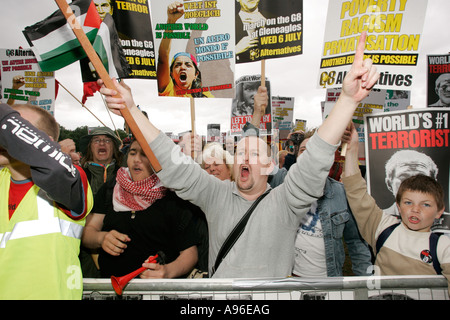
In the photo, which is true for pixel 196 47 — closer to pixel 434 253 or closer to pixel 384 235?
pixel 384 235

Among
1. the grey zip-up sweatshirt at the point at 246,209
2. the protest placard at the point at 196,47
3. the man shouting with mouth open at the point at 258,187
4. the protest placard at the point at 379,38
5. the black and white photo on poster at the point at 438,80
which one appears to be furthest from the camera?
the black and white photo on poster at the point at 438,80

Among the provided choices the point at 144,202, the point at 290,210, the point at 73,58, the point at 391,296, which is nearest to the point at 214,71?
the point at 73,58

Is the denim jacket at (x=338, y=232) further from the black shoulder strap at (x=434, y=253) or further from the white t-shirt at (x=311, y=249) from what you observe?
the black shoulder strap at (x=434, y=253)

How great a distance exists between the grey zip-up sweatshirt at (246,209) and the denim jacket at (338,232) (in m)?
0.59

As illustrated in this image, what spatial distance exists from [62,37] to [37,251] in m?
1.46

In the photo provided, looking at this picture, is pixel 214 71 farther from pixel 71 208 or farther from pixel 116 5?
pixel 71 208

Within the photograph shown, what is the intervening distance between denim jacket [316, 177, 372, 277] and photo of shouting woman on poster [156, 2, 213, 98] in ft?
6.49

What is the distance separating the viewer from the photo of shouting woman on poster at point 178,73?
3.69 meters

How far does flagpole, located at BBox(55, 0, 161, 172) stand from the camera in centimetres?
161

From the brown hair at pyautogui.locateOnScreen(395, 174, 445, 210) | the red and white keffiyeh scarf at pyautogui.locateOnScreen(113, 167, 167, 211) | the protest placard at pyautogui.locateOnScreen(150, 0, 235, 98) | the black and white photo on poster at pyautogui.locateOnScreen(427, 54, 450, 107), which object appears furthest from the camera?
the black and white photo on poster at pyautogui.locateOnScreen(427, 54, 450, 107)

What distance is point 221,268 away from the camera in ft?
5.89

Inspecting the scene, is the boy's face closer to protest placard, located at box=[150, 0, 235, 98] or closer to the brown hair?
the brown hair

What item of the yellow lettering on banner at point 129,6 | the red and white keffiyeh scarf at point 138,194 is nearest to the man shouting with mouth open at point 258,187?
the red and white keffiyeh scarf at point 138,194

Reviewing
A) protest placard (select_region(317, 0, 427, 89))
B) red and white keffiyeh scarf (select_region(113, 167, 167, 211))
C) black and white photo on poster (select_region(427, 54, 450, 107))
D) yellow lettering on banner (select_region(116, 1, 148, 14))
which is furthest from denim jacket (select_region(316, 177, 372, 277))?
black and white photo on poster (select_region(427, 54, 450, 107))
